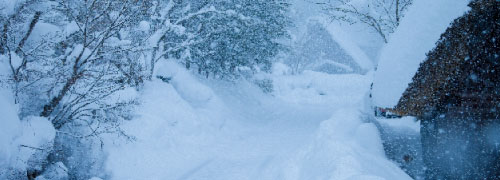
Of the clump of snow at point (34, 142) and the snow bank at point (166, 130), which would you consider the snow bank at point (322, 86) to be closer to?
the snow bank at point (166, 130)

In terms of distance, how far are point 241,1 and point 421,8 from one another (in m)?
10.1

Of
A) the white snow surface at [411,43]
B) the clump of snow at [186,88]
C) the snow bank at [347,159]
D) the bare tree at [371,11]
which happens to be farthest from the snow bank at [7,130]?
the bare tree at [371,11]

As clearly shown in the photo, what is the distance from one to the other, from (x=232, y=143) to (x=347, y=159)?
5045 mm

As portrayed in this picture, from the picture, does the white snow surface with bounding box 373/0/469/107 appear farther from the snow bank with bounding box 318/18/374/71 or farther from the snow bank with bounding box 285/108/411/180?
the snow bank with bounding box 318/18/374/71

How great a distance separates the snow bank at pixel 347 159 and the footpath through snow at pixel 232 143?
17 millimetres

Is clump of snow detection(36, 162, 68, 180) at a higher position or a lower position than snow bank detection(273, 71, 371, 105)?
lower

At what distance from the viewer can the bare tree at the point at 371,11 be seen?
918cm

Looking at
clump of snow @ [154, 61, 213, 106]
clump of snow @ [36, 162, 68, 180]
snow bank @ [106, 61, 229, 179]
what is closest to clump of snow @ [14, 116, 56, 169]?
clump of snow @ [36, 162, 68, 180]

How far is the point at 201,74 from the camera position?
15555mm

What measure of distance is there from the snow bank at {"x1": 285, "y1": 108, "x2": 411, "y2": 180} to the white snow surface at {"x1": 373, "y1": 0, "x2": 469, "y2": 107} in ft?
3.26

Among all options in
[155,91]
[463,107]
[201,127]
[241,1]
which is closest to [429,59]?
[463,107]

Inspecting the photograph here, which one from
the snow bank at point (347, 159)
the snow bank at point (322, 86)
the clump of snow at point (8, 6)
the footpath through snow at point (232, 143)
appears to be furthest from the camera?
the snow bank at point (322, 86)

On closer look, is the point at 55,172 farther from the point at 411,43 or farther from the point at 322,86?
the point at 322,86

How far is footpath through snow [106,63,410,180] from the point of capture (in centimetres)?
558
